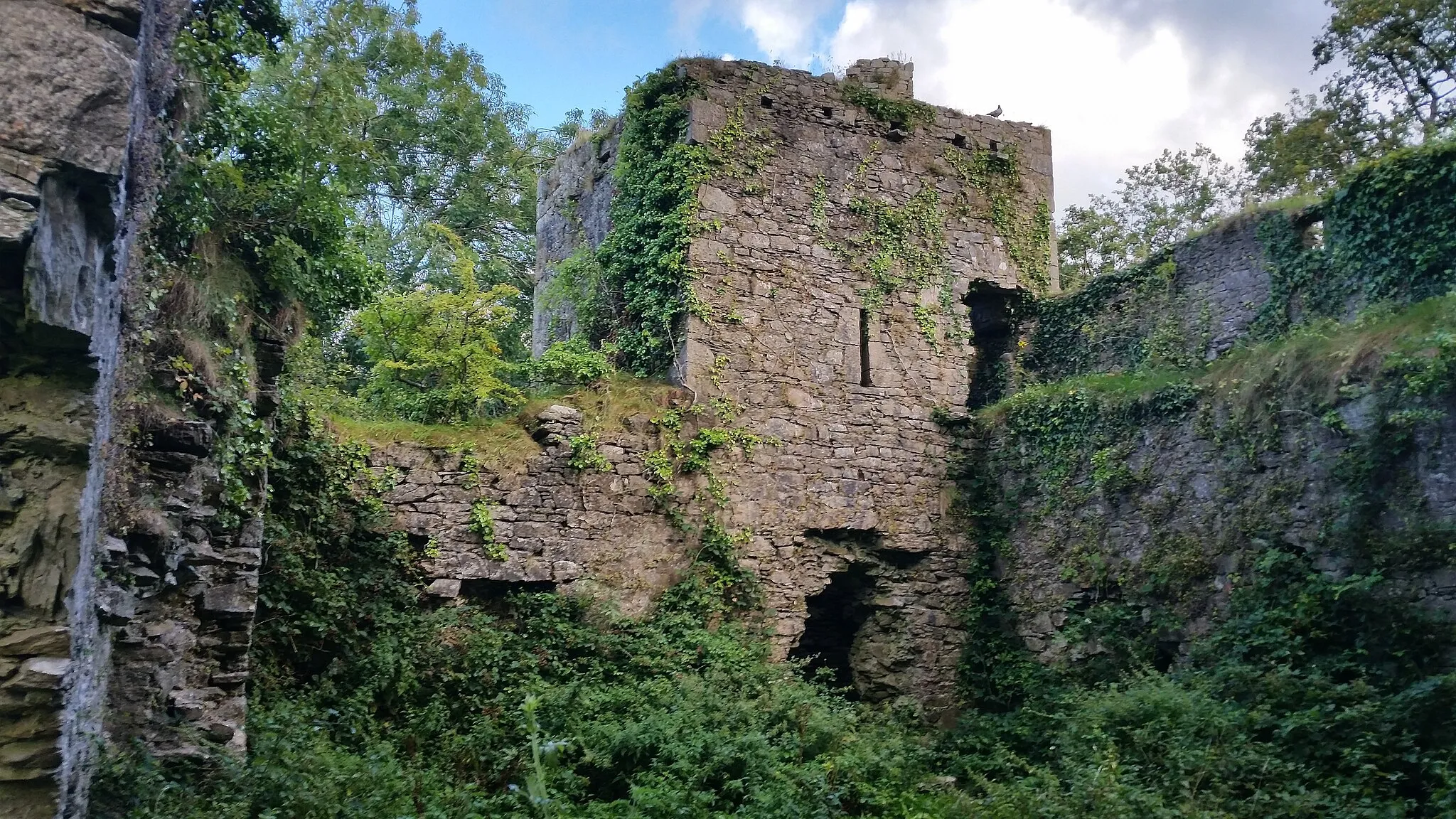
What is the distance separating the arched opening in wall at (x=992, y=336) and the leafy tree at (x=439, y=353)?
5507 mm

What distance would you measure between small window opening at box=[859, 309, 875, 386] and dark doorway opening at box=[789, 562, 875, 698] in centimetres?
203

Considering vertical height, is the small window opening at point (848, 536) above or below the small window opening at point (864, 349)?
below

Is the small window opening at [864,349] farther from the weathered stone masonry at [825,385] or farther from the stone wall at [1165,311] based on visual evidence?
the stone wall at [1165,311]

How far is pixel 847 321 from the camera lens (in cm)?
1127

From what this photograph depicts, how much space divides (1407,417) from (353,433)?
8.05 metres

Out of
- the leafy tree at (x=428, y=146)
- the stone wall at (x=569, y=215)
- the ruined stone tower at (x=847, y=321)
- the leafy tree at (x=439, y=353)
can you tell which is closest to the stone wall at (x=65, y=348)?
the leafy tree at (x=439, y=353)

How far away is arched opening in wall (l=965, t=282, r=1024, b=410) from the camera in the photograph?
1241cm

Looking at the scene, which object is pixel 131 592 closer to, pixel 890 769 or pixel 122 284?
pixel 122 284

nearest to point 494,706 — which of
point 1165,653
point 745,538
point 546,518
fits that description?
point 546,518

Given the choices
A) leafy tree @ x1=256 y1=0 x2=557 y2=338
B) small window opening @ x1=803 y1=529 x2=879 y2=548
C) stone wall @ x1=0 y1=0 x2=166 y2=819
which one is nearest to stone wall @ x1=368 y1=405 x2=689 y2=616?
small window opening @ x1=803 y1=529 x2=879 y2=548

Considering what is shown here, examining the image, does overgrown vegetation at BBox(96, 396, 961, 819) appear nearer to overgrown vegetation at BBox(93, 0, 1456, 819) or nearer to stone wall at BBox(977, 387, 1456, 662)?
overgrown vegetation at BBox(93, 0, 1456, 819)

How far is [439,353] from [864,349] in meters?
4.43

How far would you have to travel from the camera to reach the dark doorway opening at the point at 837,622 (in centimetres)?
1112

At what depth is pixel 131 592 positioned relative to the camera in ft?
17.6
